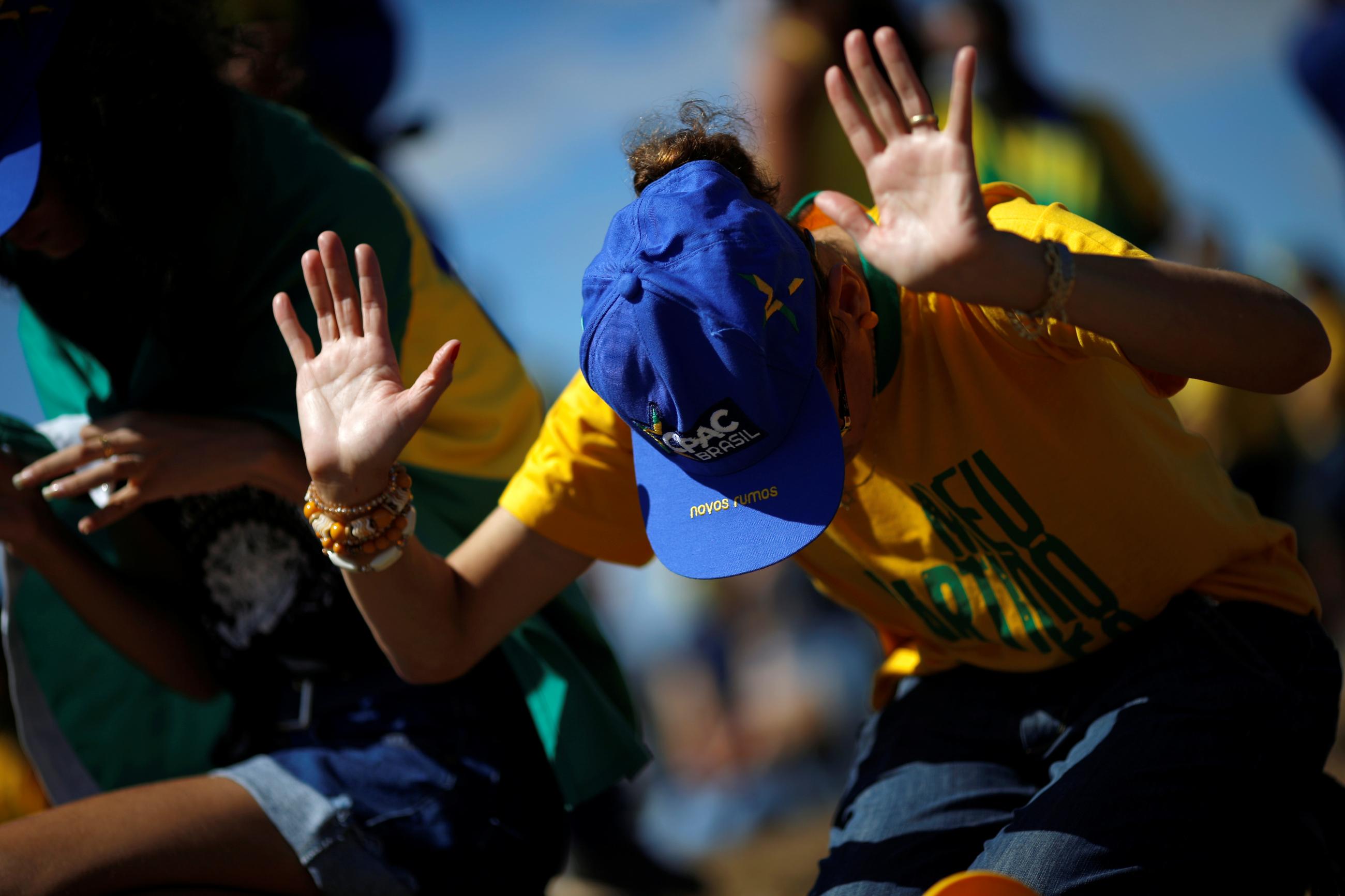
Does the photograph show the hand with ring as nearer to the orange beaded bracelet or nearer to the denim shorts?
the denim shorts

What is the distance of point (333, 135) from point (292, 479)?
51.0 inches

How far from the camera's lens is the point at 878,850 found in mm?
1636

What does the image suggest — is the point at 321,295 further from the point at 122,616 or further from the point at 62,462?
the point at 122,616

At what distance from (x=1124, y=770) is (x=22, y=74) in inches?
74.5

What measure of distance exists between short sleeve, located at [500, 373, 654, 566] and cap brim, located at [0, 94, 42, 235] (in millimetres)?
833

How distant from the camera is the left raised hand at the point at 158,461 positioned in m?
1.83

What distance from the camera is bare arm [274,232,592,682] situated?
60.8 inches

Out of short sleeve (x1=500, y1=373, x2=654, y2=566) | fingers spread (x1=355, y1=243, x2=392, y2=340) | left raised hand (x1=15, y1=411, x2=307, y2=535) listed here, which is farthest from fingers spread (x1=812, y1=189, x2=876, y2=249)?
left raised hand (x1=15, y1=411, x2=307, y2=535)

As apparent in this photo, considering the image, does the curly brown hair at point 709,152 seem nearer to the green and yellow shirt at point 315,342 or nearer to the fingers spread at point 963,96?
the fingers spread at point 963,96

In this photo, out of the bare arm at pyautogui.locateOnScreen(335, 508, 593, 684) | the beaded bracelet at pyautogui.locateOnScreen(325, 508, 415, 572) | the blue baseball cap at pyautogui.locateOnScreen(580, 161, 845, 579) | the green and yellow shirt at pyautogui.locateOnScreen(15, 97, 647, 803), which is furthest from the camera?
the green and yellow shirt at pyautogui.locateOnScreen(15, 97, 647, 803)

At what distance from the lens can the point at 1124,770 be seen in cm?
148

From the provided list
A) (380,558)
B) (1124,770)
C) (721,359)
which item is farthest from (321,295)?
(1124,770)

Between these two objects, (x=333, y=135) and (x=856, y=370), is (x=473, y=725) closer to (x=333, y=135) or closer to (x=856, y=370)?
(x=856, y=370)

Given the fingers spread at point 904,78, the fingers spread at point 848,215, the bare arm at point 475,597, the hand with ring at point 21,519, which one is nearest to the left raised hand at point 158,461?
the hand with ring at point 21,519
